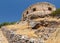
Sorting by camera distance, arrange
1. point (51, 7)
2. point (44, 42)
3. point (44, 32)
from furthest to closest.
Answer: point (51, 7) < point (44, 32) < point (44, 42)

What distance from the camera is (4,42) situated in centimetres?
2831

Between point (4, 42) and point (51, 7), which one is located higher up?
point (51, 7)

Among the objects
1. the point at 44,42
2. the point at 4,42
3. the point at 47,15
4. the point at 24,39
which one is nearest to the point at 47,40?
the point at 44,42

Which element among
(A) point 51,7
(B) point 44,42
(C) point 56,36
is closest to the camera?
(B) point 44,42

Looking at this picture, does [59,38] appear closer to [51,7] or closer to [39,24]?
[39,24]

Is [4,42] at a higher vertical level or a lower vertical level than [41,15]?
lower

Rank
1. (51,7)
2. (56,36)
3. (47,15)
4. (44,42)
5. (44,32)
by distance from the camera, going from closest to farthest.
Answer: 1. (44,42)
2. (56,36)
3. (44,32)
4. (47,15)
5. (51,7)

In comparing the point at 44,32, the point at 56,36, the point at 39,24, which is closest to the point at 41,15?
the point at 39,24

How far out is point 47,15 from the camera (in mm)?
33844

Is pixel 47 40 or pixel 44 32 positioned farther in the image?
pixel 44 32

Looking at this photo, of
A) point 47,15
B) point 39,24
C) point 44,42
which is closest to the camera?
point 44,42

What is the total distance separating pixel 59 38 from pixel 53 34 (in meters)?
1.63

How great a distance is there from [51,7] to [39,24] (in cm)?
1893

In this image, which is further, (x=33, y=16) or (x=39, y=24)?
(x=33, y=16)
